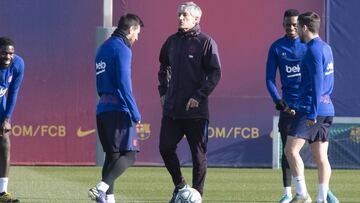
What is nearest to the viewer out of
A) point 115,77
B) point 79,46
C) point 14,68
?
point 115,77

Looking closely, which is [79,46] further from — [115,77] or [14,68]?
[115,77]

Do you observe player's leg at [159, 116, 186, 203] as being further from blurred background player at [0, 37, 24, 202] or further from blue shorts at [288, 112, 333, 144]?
blurred background player at [0, 37, 24, 202]

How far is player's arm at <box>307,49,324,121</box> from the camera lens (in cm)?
1068

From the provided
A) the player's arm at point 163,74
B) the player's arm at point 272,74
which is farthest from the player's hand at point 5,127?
the player's arm at point 272,74

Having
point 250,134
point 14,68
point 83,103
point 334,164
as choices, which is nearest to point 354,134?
point 334,164

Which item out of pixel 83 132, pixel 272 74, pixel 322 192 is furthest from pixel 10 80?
pixel 83 132

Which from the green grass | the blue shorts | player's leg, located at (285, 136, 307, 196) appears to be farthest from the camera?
the green grass

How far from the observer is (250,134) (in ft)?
66.5

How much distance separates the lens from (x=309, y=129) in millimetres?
11016

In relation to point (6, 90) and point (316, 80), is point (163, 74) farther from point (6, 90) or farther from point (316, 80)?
point (6, 90)

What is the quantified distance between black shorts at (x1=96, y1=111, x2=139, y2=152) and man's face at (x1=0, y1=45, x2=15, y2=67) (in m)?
1.88

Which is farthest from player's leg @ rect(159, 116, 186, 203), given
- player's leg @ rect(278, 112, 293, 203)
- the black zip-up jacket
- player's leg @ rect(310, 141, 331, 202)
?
player's leg @ rect(310, 141, 331, 202)

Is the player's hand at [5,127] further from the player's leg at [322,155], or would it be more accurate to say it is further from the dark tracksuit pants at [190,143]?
the player's leg at [322,155]

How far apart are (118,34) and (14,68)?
6.52 ft
